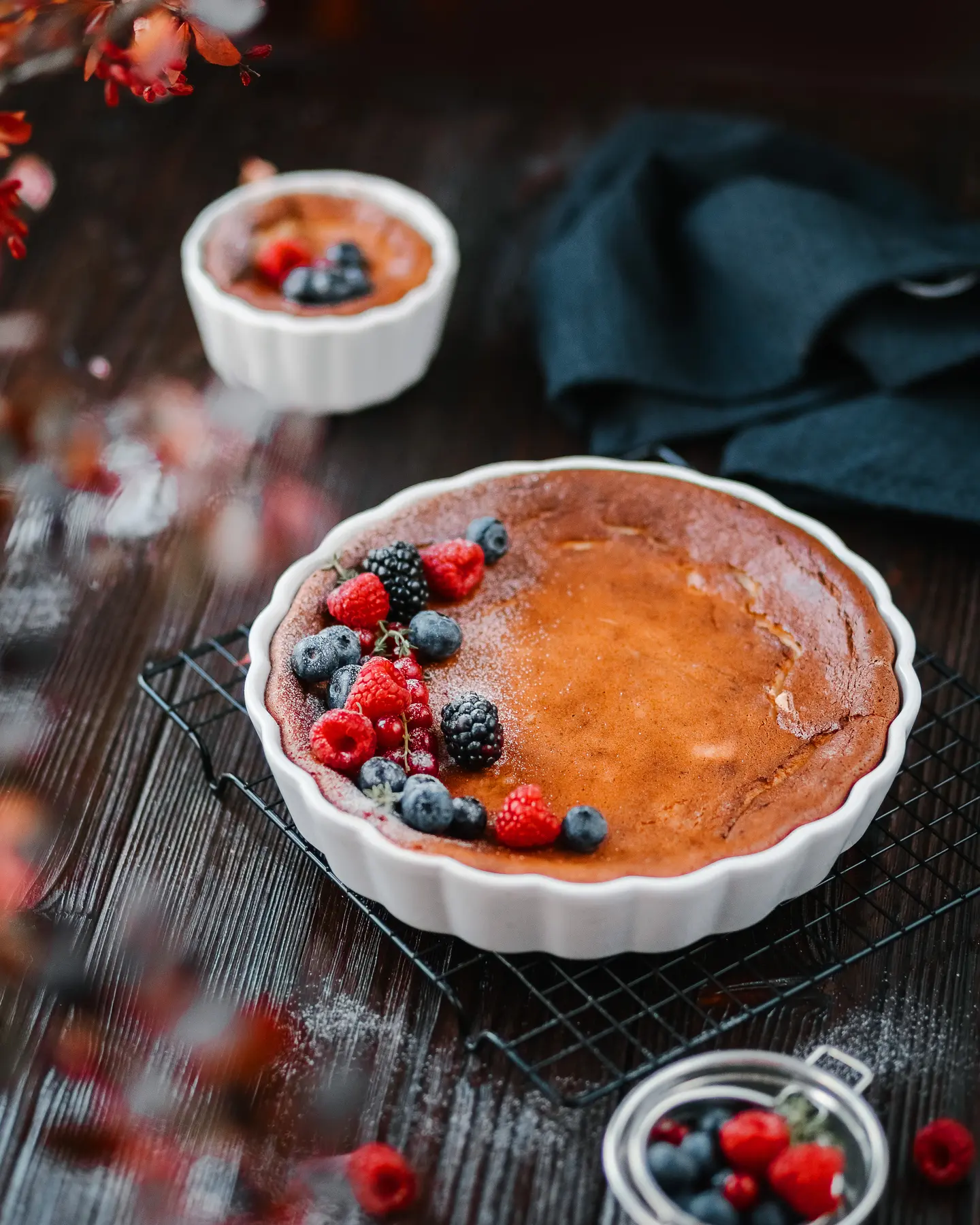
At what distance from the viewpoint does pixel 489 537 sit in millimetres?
2762

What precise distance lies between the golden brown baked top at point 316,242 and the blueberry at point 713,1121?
2119 mm

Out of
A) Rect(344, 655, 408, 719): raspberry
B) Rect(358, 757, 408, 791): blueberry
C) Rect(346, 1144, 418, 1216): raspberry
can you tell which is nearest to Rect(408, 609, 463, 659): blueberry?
Rect(344, 655, 408, 719): raspberry

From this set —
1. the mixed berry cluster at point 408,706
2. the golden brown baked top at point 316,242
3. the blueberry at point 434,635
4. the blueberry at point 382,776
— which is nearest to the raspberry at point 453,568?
the mixed berry cluster at point 408,706

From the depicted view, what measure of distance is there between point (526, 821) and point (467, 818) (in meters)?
0.10

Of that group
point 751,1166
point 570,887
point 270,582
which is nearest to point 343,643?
point 570,887

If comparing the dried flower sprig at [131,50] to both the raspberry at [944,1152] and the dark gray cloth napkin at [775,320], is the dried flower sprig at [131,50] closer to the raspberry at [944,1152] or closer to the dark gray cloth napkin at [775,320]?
the dark gray cloth napkin at [775,320]

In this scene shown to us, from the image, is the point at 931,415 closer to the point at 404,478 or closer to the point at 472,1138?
the point at 404,478

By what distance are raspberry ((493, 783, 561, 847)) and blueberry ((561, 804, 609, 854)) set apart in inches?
0.9

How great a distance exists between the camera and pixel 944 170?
4461 millimetres

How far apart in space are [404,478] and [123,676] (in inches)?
35.1

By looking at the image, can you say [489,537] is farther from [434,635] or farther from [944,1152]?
[944,1152]

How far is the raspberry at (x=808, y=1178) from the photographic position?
1.86 m

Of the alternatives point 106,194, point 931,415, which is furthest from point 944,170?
point 106,194

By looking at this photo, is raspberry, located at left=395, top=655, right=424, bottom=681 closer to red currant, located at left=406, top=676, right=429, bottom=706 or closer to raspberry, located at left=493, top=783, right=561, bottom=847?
red currant, located at left=406, top=676, right=429, bottom=706
